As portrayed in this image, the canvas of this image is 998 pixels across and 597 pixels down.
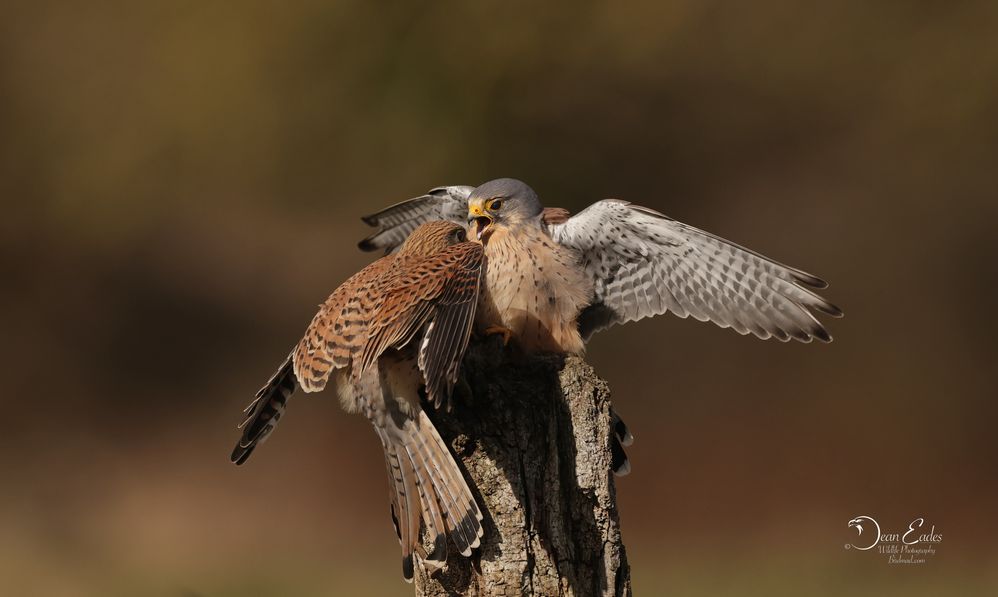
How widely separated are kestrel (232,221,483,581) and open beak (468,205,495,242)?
56 centimetres

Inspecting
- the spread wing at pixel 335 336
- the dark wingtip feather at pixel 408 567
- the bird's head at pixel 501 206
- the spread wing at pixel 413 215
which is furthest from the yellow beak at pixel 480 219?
the dark wingtip feather at pixel 408 567

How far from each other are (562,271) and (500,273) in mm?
198

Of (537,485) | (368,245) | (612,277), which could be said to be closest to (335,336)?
(537,485)

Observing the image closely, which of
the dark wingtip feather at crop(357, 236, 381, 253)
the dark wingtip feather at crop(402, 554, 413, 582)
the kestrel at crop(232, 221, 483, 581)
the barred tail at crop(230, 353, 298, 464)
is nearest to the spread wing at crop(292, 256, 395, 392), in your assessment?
the kestrel at crop(232, 221, 483, 581)

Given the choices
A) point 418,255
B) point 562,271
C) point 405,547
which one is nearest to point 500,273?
point 562,271

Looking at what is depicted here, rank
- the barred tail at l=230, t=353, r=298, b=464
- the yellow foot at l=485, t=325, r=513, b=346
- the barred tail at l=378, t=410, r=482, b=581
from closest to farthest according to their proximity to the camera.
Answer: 1. the barred tail at l=378, t=410, r=482, b=581
2. the barred tail at l=230, t=353, r=298, b=464
3. the yellow foot at l=485, t=325, r=513, b=346

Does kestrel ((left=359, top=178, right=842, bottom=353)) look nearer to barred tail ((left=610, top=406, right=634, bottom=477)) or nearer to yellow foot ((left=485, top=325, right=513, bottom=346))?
yellow foot ((left=485, top=325, right=513, bottom=346))

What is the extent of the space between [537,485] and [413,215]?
1738mm

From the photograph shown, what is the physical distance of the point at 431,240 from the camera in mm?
2436

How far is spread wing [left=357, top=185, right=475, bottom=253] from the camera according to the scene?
3.27 meters

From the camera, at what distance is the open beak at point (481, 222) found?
279cm

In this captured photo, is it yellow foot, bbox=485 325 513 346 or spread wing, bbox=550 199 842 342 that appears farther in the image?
spread wing, bbox=550 199 842 342

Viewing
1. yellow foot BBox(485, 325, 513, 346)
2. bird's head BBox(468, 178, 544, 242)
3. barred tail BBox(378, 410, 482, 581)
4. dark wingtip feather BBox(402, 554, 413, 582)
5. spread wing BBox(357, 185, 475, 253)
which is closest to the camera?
barred tail BBox(378, 410, 482, 581)

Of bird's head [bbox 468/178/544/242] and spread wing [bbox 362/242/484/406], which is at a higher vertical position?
bird's head [bbox 468/178/544/242]
